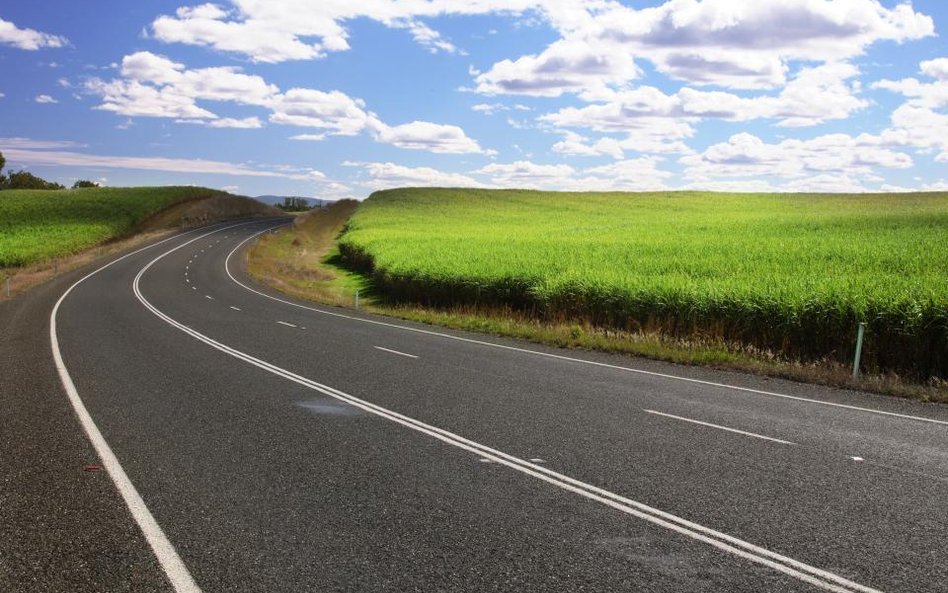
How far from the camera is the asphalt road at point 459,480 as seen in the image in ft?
17.2

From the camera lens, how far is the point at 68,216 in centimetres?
7569

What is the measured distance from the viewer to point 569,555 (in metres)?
5.41

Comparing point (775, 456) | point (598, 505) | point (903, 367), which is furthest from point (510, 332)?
point (598, 505)

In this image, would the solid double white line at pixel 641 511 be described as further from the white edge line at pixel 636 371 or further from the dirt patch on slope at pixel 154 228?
the dirt patch on slope at pixel 154 228

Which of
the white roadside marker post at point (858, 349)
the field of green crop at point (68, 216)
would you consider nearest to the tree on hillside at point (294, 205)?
the field of green crop at point (68, 216)

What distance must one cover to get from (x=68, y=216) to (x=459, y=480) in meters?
80.5

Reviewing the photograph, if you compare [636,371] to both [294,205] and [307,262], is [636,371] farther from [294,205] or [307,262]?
[294,205]

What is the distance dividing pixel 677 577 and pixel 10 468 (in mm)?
6666

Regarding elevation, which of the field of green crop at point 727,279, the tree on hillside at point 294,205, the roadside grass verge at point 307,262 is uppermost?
the tree on hillside at point 294,205

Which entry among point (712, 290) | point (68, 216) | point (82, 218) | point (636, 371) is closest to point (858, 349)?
point (636, 371)

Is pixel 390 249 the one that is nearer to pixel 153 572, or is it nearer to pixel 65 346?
pixel 65 346

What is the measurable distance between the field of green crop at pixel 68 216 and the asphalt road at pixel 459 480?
1751 inches

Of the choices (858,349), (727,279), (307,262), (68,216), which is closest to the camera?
(858,349)

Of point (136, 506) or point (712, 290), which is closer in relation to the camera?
point (136, 506)
